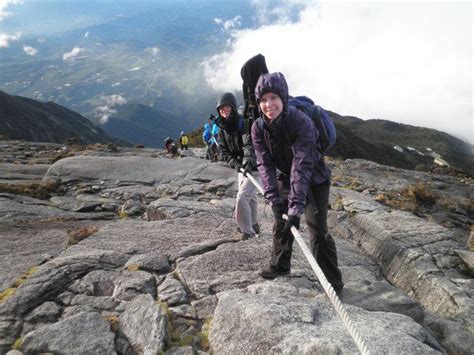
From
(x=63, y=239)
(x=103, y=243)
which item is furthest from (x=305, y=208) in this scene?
(x=63, y=239)

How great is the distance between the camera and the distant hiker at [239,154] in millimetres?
8156

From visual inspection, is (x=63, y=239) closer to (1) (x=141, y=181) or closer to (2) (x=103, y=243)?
(2) (x=103, y=243)

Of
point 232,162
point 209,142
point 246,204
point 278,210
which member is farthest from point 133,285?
point 209,142

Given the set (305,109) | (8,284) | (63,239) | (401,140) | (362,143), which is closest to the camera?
(305,109)

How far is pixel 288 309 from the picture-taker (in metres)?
4.86

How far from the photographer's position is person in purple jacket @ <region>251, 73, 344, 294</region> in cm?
536

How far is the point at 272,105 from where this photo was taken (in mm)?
5336

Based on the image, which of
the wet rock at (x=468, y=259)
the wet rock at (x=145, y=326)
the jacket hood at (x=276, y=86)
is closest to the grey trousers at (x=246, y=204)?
the jacket hood at (x=276, y=86)

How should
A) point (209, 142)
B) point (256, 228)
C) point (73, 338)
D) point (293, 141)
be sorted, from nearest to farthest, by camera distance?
point (73, 338) < point (293, 141) < point (256, 228) < point (209, 142)

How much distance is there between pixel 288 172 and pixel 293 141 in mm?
759

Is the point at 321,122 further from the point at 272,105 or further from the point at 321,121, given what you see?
the point at 272,105

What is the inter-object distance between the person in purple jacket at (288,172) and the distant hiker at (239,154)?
1965mm

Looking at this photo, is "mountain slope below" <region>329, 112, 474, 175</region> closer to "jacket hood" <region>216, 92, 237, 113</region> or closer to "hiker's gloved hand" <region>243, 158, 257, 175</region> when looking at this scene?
"jacket hood" <region>216, 92, 237, 113</region>

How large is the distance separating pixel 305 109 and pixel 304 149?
779mm
